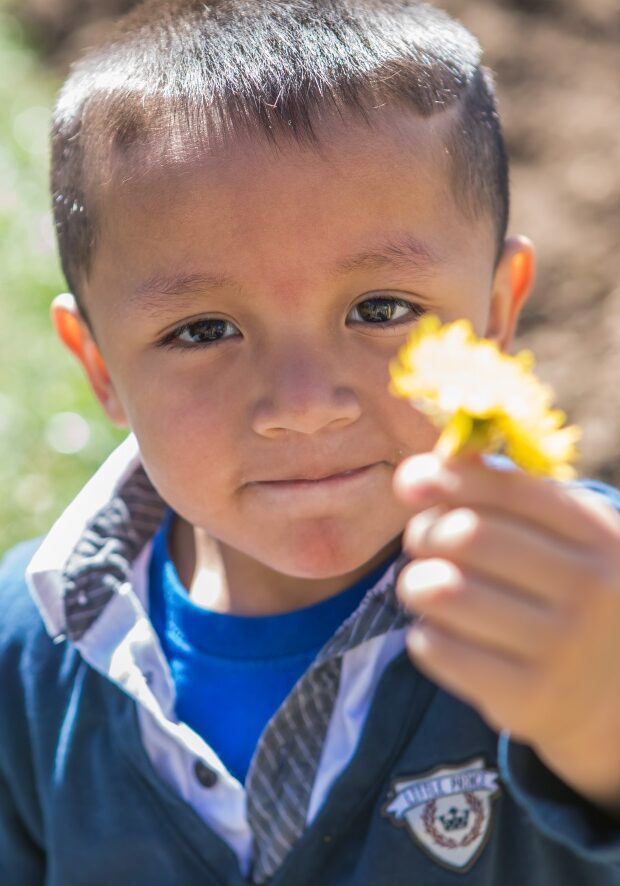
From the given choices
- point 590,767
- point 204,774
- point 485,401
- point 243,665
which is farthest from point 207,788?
point 485,401

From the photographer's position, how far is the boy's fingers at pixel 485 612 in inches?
31.5

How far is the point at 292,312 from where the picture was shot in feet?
4.22

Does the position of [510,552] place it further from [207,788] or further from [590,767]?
[207,788]

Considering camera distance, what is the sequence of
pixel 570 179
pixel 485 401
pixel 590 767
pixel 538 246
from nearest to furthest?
1. pixel 485 401
2. pixel 590 767
3. pixel 538 246
4. pixel 570 179

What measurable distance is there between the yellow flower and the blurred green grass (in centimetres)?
206

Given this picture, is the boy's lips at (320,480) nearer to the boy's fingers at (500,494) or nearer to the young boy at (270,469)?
the young boy at (270,469)

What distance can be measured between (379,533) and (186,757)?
380 mm

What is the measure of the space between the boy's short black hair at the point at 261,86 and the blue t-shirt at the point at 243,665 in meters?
0.48

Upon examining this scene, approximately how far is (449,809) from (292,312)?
1.95 feet

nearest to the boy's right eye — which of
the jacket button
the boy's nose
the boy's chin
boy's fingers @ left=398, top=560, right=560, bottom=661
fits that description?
the boy's nose

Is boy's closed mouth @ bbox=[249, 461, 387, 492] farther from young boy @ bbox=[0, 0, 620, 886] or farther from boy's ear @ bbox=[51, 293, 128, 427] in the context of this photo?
boy's ear @ bbox=[51, 293, 128, 427]

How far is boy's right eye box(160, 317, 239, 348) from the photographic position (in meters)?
1.37

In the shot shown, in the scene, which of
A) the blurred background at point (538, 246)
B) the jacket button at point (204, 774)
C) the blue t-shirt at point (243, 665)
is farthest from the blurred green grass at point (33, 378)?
the jacket button at point (204, 774)

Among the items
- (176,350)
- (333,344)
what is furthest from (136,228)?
(333,344)
